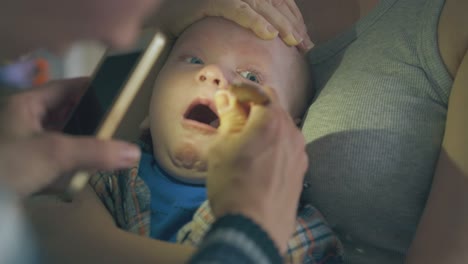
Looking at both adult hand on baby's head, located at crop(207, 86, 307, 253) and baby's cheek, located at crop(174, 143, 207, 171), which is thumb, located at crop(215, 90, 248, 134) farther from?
baby's cheek, located at crop(174, 143, 207, 171)

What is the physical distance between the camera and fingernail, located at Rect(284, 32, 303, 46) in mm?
908

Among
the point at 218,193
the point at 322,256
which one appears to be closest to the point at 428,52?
the point at 322,256

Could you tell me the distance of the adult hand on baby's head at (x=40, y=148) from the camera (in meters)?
0.44

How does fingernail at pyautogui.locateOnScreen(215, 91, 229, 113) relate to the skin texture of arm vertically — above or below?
above

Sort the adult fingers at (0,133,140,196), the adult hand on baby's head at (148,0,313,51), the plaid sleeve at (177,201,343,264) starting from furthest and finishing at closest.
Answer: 1. the adult hand on baby's head at (148,0,313,51)
2. the plaid sleeve at (177,201,343,264)
3. the adult fingers at (0,133,140,196)

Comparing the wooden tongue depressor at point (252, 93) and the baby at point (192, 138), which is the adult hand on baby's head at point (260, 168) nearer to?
the wooden tongue depressor at point (252, 93)

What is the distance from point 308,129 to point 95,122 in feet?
1.29

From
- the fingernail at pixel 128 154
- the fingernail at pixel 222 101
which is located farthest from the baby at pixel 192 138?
the fingernail at pixel 128 154

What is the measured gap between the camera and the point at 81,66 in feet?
1.65

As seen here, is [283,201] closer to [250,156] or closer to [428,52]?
[250,156]

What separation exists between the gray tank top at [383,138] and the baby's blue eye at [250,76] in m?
0.10

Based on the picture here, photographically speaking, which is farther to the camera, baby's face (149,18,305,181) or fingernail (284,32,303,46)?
fingernail (284,32,303,46)

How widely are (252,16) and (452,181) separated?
1.18 ft

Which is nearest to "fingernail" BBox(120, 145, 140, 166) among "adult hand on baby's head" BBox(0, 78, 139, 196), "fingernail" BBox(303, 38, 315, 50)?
"adult hand on baby's head" BBox(0, 78, 139, 196)
